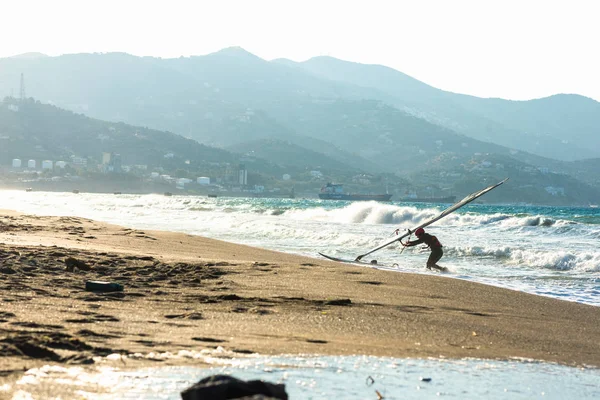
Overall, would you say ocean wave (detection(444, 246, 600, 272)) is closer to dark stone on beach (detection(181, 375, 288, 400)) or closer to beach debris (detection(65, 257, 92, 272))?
beach debris (detection(65, 257, 92, 272))

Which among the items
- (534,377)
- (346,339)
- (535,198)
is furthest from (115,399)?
(535,198)

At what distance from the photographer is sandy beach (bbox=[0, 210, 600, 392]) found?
5.42 m

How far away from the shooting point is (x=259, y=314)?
714 centimetres

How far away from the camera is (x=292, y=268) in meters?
13.0

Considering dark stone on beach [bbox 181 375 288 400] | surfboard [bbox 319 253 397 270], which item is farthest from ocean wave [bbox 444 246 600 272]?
dark stone on beach [bbox 181 375 288 400]

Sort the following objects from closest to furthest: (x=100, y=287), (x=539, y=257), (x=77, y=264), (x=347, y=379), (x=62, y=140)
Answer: (x=347, y=379)
(x=100, y=287)
(x=77, y=264)
(x=539, y=257)
(x=62, y=140)

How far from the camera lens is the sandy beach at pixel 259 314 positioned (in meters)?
5.42

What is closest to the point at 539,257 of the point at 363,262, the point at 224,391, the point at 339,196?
the point at 363,262

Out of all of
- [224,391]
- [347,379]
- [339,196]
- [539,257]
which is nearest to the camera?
[224,391]

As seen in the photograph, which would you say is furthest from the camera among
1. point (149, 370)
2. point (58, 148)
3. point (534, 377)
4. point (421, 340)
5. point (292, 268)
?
point (58, 148)

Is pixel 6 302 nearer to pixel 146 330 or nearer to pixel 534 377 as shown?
pixel 146 330

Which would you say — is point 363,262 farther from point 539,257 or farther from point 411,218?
point 411,218

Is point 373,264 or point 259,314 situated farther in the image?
point 373,264

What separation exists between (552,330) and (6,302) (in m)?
5.38
